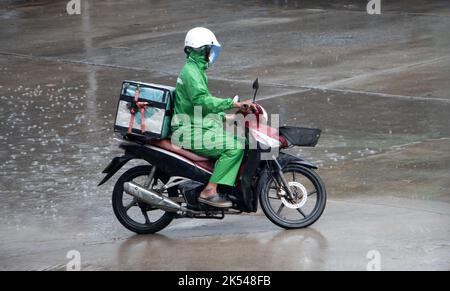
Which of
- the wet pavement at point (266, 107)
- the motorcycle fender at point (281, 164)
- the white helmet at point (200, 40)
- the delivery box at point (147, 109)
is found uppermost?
the white helmet at point (200, 40)

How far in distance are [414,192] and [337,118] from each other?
10.0ft

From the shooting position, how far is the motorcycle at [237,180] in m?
7.95

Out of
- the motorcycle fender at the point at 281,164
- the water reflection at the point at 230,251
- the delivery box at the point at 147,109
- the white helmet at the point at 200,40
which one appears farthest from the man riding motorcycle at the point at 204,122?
the water reflection at the point at 230,251

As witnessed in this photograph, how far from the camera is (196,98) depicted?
7.84 metres

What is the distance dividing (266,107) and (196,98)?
5001mm

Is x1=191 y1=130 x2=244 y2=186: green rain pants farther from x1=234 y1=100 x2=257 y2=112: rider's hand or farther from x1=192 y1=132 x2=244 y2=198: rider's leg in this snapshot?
x1=234 y1=100 x2=257 y2=112: rider's hand

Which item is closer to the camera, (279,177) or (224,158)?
(224,158)

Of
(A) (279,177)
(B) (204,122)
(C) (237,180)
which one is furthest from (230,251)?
(B) (204,122)

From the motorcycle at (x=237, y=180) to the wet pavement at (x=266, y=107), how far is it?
0.18 m

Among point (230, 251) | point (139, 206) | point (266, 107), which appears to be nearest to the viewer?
point (230, 251)

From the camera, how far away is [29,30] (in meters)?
19.5

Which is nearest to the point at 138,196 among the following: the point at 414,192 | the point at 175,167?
the point at 175,167

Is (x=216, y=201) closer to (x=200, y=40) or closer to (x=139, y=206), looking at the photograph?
(x=139, y=206)

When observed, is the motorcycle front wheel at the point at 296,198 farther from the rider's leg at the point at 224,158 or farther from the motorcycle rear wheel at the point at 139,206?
the motorcycle rear wheel at the point at 139,206
